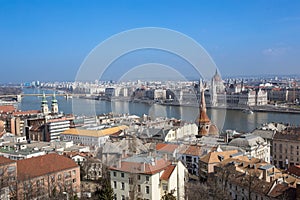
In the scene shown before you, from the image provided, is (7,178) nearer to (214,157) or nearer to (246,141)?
(214,157)

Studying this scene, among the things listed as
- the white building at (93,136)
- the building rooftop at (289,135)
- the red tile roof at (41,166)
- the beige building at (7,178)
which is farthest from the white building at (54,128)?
the building rooftop at (289,135)

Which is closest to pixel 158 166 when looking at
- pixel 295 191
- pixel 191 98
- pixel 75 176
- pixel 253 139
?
pixel 191 98

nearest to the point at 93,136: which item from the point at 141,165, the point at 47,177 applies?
the point at 47,177

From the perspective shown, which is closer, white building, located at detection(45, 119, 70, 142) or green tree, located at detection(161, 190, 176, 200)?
green tree, located at detection(161, 190, 176, 200)

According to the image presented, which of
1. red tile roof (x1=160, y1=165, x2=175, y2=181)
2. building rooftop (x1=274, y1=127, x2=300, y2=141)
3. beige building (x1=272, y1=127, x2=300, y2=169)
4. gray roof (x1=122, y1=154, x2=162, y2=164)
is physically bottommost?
beige building (x1=272, y1=127, x2=300, y2=169)

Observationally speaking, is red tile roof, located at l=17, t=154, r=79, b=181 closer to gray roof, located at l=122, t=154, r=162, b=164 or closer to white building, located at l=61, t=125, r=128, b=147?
gray roof, located at l=122, t=154, r=162, b=164

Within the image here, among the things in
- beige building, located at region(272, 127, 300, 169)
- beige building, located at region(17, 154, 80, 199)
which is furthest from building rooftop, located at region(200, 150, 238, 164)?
beige building, located at region(272, 127, 300, 169)

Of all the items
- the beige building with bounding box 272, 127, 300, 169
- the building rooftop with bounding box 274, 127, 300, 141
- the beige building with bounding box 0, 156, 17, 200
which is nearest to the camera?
the beige building with bounding box 0, 156, 17, 200
